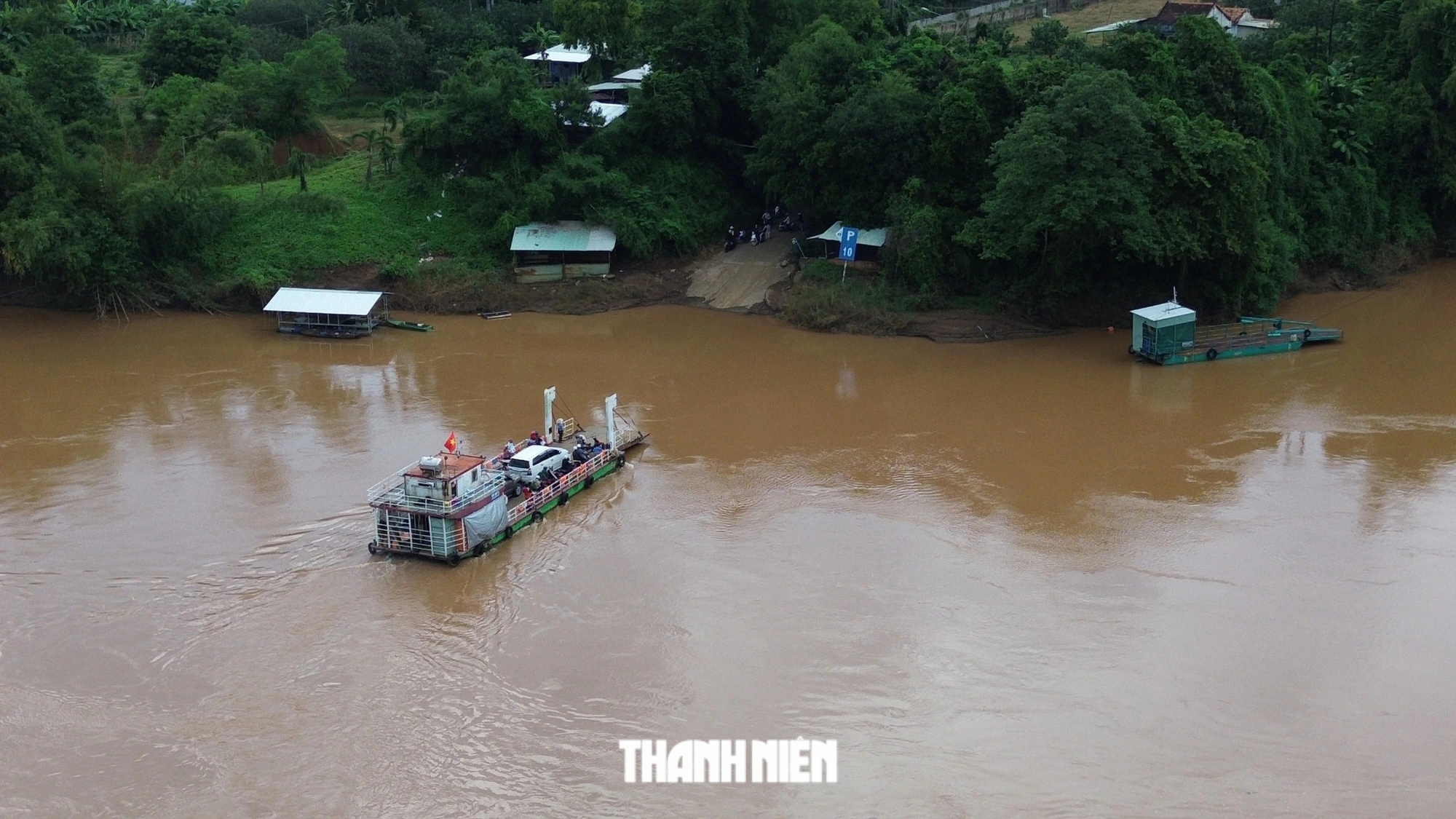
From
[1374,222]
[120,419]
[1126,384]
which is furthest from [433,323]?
[1374,222]

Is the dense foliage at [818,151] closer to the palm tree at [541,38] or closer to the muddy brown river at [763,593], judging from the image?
the palm tree at [541,38]

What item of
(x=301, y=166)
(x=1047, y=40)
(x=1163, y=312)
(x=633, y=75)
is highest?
(x=1047, y=40)

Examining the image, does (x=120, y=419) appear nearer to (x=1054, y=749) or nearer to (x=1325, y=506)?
(x=1054, y=749)

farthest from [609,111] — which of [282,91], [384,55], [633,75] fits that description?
[384,55]

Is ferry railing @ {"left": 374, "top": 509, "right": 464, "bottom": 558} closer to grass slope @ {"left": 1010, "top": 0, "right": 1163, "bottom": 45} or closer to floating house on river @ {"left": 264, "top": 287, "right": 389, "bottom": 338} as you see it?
floating house on river @ {"left": 264, "top": 287, "right": 389, "bottom": 338}

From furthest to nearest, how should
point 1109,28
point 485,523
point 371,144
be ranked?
1. point 1109,28
2. point 371,144
3. point 485,523

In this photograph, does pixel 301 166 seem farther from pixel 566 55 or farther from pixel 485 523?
pixel 485 523

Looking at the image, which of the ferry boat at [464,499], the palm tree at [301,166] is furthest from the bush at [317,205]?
the ferry boat at [464,499]

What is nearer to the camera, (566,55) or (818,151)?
(818,151)
